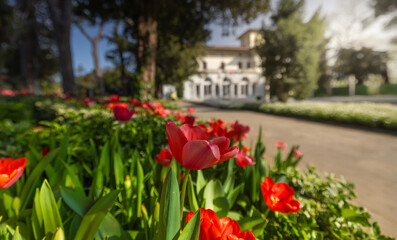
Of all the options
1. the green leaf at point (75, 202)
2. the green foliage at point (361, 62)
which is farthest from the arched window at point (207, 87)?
the green leaf at point (75, 202)

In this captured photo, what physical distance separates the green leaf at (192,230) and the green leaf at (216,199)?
1.38ft

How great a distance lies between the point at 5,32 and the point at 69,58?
12819mm

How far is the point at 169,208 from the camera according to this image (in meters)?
0.60

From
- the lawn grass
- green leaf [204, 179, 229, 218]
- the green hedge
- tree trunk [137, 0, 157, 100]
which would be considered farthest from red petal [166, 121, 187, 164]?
the green hedge

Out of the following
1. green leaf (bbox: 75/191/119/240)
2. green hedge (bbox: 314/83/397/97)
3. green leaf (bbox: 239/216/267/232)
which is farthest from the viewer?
green hedge (bbox: 314/83/397/97)

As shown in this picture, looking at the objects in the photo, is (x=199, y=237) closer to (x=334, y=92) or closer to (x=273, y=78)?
(x=273, y=78)

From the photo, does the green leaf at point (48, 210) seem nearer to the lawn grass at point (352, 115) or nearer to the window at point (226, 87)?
the lawn grass at point (352, 115)

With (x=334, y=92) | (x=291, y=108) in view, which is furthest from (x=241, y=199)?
(x=334, y=92)

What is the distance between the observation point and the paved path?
7.70 feet

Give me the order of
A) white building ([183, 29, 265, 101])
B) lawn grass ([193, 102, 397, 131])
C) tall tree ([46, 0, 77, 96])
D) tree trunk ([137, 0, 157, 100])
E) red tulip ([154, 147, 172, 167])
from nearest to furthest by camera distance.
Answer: red tulip ([154, 147, 172, 167]), lawn grass ([193, 102, 397, 131]), tree trunk ([137, 0, 157, 100]), tall tree ([46, 0, 77, 96]), white building ([183, 29, 265, 101])

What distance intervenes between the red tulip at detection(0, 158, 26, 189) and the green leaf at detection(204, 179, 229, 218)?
2.49 ft

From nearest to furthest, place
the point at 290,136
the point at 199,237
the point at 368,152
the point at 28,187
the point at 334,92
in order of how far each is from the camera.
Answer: the point at 199,237, the point at 28,187, the point at 368,152, the point at 290,136, the point at 334,92

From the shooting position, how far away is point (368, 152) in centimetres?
447

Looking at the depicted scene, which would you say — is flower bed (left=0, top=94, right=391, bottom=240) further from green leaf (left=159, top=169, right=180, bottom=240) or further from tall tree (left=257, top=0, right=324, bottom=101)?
tall tree (left=257, top=0, right=324, bottom=101)
